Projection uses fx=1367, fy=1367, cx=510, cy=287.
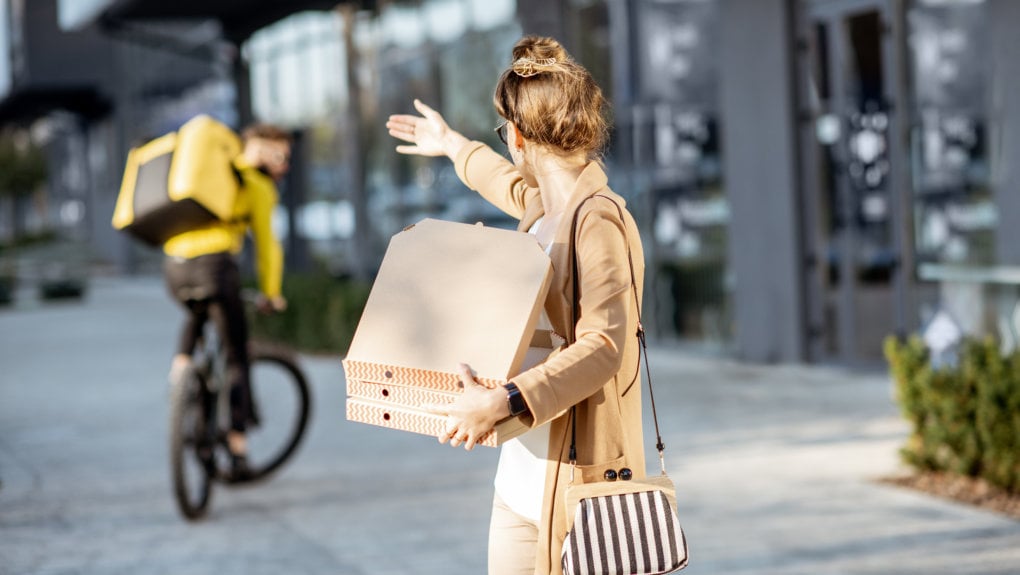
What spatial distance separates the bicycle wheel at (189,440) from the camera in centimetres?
Result: 616

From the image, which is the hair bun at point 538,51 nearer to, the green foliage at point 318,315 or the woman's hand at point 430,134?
the woman's hand at point 430,134

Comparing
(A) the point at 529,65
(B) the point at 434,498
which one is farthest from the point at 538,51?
(B) the point at 434,498

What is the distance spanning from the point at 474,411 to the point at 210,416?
4.41 metres

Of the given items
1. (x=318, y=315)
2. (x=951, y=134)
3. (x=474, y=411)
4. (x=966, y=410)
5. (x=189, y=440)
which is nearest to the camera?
(x=474, y=411)

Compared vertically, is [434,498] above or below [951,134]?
below

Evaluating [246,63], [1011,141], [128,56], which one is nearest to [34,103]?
[128,56]

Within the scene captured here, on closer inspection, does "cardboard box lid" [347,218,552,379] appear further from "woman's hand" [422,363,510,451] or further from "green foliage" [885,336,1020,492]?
"green foliage" [885,336,1020,492]

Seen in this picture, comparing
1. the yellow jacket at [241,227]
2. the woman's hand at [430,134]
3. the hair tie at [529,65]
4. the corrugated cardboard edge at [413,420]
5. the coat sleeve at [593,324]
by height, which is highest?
the hair tie at [529,65]

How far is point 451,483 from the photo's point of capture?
6.98 m

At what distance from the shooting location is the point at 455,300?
2529 millimetres

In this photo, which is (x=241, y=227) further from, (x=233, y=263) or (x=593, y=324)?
(x=593, y=324)

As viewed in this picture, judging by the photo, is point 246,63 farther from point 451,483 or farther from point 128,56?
point 451,483

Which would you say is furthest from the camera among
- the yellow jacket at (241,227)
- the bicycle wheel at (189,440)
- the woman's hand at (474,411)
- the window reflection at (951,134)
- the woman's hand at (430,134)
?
the window reflection at (951,134)

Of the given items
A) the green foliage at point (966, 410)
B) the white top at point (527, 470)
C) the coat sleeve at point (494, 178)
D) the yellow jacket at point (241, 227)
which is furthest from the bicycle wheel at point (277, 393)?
the white top at point (527, 470)
